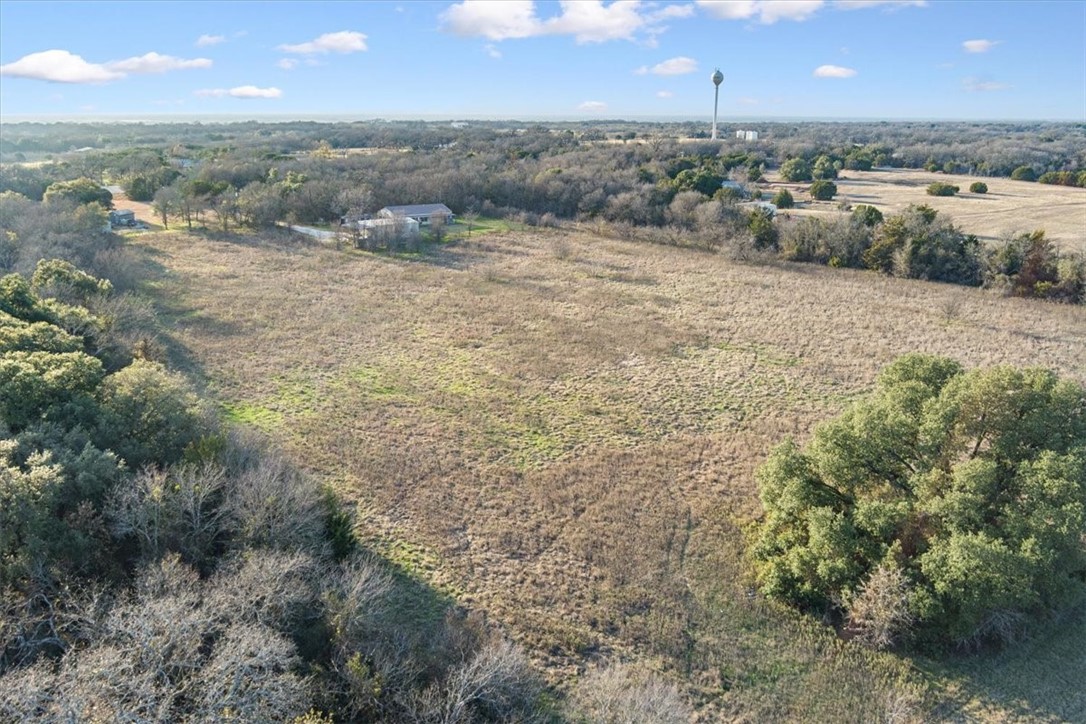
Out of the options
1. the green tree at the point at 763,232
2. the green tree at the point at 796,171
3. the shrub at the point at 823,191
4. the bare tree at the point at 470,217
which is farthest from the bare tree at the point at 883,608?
the green tree at the point at 796,171

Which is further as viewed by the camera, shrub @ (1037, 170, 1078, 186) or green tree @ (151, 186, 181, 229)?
shrub @ (1037, 170, 1078, 186)

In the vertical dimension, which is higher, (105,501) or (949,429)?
(949,429)

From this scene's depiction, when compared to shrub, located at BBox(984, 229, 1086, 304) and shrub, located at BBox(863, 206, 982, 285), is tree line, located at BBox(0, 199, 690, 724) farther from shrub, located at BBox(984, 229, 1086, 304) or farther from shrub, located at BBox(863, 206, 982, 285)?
shrub, located at BBox(863, 206, 982, 285)

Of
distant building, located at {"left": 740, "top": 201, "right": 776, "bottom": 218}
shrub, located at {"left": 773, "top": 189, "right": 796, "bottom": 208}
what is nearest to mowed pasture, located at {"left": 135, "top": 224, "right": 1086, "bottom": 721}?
distant building, located at {"left": 740, "top": 201, "right": 776, "bottom": 218}

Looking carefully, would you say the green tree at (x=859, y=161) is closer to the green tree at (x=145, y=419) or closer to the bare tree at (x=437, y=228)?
the bare tree at (x=437, y=228)

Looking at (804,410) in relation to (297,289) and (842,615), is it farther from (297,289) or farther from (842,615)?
(297,289)

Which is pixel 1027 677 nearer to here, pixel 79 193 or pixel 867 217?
pixel 867 217

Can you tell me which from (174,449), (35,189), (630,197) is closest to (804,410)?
(174,449)
